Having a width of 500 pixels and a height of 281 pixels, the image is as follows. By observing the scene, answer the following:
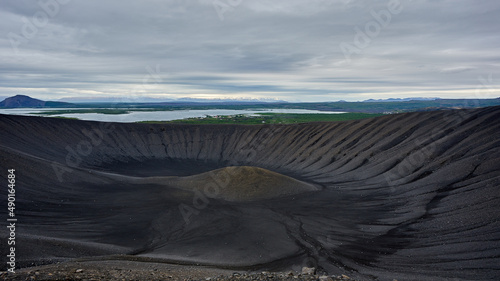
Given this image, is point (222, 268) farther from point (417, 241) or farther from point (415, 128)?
point (415, 128)

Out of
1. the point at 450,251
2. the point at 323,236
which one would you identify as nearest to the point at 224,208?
the point at 323,236

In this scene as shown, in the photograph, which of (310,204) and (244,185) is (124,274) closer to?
(310,204)

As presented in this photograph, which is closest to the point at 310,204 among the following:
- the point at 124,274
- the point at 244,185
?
the point at 244,185

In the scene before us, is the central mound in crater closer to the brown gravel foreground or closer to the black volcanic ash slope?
the black volcanic ash slope

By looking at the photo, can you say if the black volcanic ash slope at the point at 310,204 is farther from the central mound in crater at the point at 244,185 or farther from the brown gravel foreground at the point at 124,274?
the brown gravel foreground at the point at 124,274

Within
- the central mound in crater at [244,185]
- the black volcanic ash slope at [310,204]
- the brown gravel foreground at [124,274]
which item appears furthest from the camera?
the central mound in crater at [244,185]

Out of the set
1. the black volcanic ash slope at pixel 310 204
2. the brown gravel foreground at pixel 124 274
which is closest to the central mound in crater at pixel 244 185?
the black volcanic ash slope at pixel 310 204
